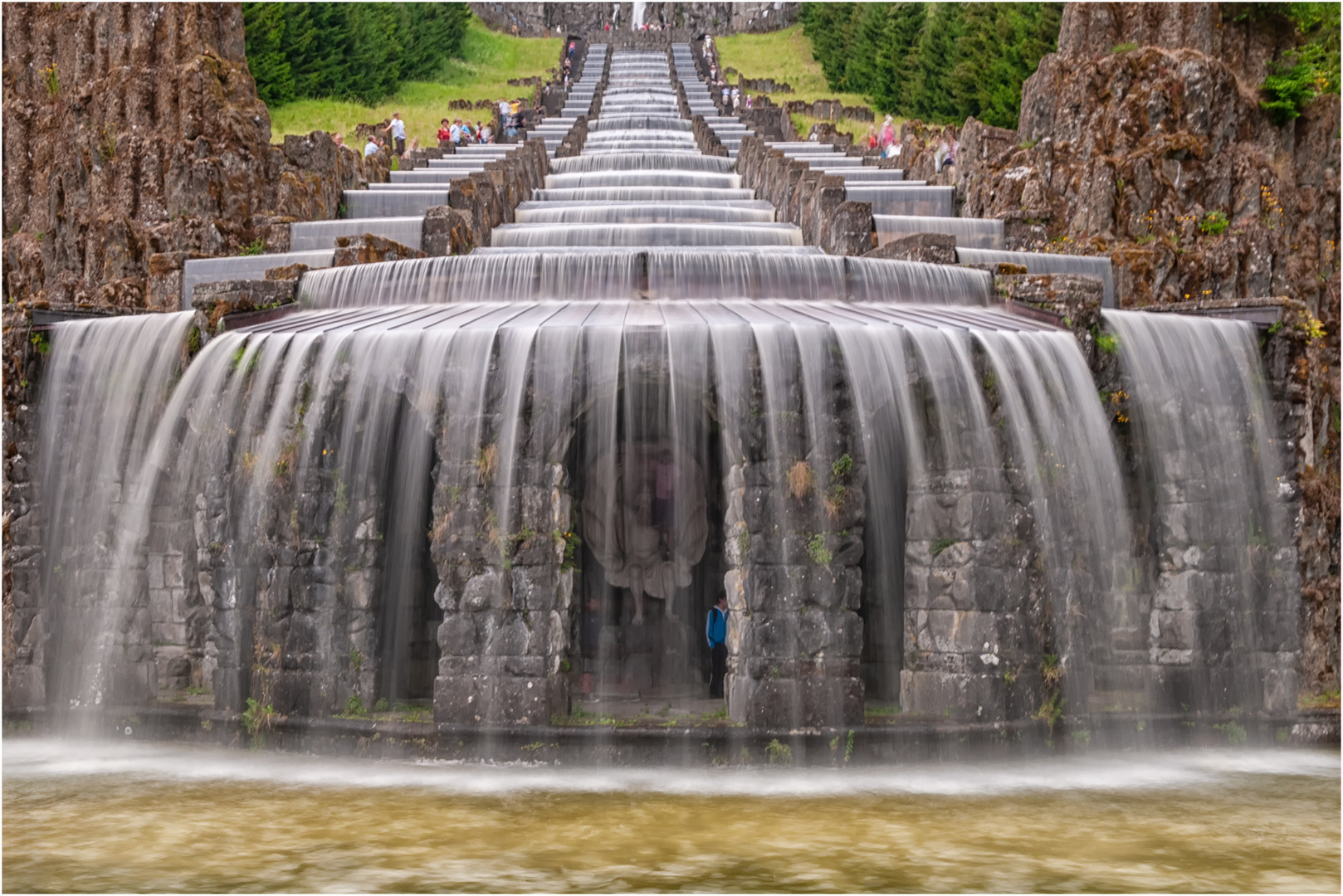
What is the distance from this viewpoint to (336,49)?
66.9 metres

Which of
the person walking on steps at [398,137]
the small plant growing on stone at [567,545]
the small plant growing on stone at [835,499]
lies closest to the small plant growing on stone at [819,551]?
the small plant growing on stone at [835,499]

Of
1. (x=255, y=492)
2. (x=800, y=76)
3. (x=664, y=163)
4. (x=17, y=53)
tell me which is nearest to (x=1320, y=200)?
(x=664, y=163)

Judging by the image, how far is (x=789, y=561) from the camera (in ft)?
46.3

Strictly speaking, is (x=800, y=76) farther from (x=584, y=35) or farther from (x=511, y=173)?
(x=511, y=173)

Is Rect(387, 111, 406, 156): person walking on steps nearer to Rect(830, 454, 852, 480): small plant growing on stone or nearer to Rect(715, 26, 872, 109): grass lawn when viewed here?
Rect(715, 26, 872, 109): grass lawn

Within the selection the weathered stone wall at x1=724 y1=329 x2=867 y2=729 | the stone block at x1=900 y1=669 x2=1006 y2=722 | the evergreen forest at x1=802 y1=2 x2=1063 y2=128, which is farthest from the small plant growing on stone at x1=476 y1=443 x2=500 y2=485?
the evergreen forest at x1=802 y1=2 x2=1063 y2=128

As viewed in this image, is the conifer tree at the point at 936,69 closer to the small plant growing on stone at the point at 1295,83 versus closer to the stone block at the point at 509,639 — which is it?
the small plant growing on stone at the point at 1295,83

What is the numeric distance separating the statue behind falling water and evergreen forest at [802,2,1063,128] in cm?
3447

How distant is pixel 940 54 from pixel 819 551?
52.3 m

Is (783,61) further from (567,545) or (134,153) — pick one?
(567,545)

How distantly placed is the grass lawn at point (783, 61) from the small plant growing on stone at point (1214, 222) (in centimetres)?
3996

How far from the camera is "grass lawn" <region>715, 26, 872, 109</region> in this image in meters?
72.4

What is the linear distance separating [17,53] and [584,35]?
155ft

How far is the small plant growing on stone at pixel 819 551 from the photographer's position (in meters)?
14.1
